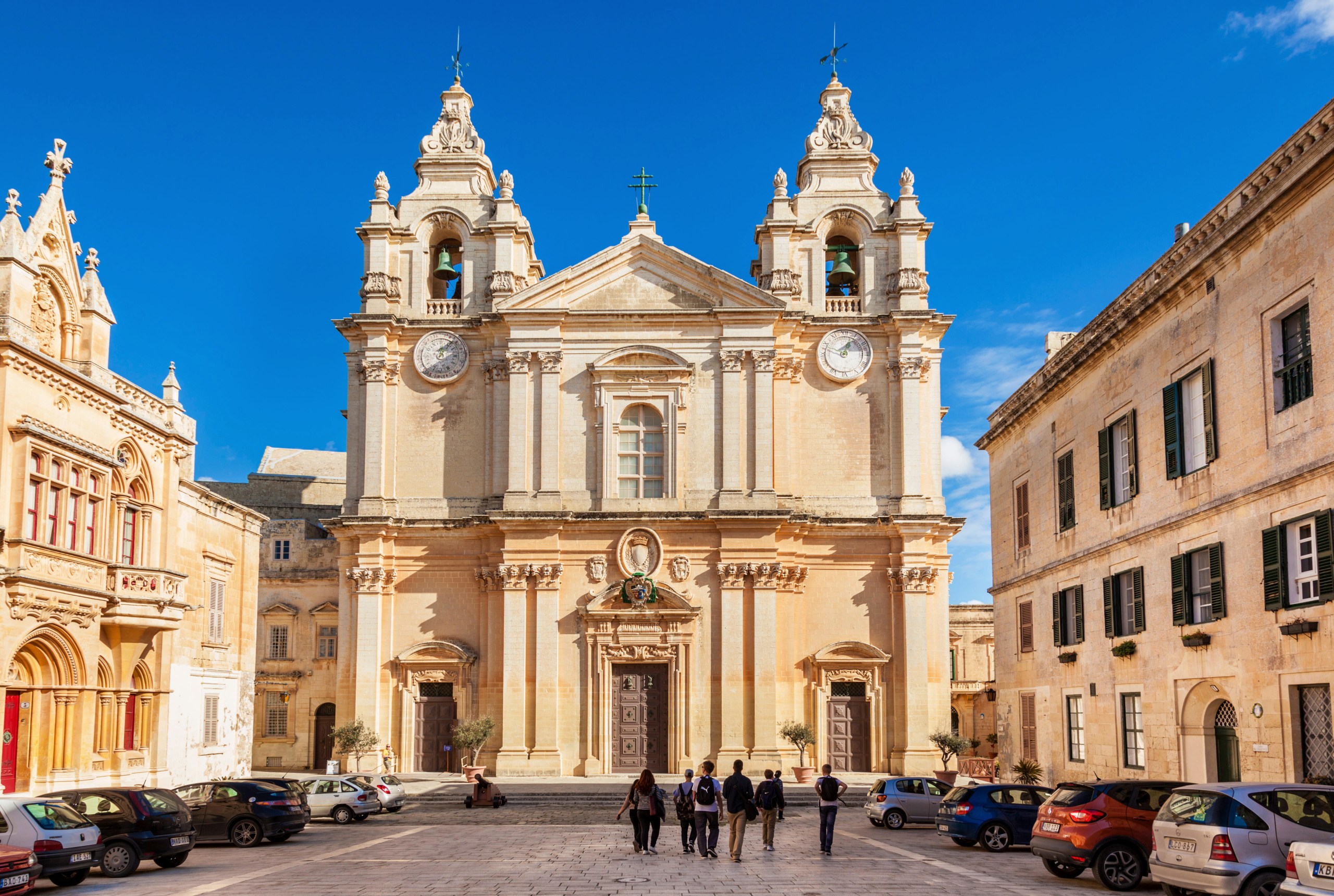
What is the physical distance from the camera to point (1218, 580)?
21.2 m

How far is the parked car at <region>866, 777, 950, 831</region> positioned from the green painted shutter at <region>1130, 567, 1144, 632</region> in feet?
17.0

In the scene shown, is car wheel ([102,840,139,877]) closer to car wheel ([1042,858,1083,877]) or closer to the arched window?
car wheel ([1042,858,1083,877])

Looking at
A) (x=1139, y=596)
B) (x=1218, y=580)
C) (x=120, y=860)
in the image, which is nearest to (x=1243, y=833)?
(x=1218, y=580)

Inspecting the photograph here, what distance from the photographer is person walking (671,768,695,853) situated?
21078 millimetres

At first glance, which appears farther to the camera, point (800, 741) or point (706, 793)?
point (800, 741)

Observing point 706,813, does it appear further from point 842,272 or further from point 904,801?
point 842,272

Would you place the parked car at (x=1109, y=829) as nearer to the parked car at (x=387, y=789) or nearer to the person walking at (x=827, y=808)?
the person walking at (x=827, y=808)

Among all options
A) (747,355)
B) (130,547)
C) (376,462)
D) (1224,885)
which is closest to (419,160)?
(376,462)

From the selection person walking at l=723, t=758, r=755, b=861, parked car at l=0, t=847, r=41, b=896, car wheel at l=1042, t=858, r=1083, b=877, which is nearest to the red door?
parked car at l=0, t=847, r=41, b=896

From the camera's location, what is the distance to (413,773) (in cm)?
3969

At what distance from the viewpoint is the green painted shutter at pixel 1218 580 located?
21.0 meters

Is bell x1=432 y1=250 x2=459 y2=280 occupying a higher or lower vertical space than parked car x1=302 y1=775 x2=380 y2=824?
higher

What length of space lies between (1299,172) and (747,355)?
2342 cm

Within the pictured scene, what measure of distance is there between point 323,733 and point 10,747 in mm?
25362
